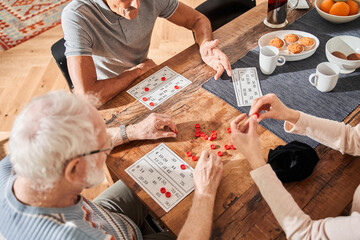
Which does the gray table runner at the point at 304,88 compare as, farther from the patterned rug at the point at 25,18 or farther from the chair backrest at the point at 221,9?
the patterned rug at the point at 25,18

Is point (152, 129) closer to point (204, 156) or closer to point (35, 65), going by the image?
point (204, 156)

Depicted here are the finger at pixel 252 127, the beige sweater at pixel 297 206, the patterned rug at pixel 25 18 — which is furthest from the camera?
the patterned rug at pixel 25 18

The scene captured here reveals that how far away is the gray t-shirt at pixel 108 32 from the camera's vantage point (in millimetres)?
1539

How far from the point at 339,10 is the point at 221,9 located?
2.53ft

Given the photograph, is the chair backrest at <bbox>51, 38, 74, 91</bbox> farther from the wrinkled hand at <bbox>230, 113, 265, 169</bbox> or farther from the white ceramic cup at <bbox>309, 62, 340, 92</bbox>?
the white ceramic cup at <bbox>309, 62, 340, 92</bbox>

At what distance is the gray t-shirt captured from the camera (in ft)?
5.05

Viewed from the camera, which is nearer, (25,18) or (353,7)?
(353,7)

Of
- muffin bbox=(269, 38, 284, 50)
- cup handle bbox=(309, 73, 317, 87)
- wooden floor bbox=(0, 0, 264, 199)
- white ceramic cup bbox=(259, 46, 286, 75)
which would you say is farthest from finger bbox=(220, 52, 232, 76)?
wooden floor bbox=(0, 0, 264, 199)

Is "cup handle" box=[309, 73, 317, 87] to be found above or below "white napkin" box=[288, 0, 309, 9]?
below

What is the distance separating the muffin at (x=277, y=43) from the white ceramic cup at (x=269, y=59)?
0.09 m

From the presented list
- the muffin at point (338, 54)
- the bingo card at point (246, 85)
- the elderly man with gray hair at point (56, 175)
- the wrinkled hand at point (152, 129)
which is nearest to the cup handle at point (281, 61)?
the bingo card at point (246, 85)

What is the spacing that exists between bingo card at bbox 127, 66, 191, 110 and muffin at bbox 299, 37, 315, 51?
0.67 metres

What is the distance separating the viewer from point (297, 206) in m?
1.02

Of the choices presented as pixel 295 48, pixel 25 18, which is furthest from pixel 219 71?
pixel 25 18
